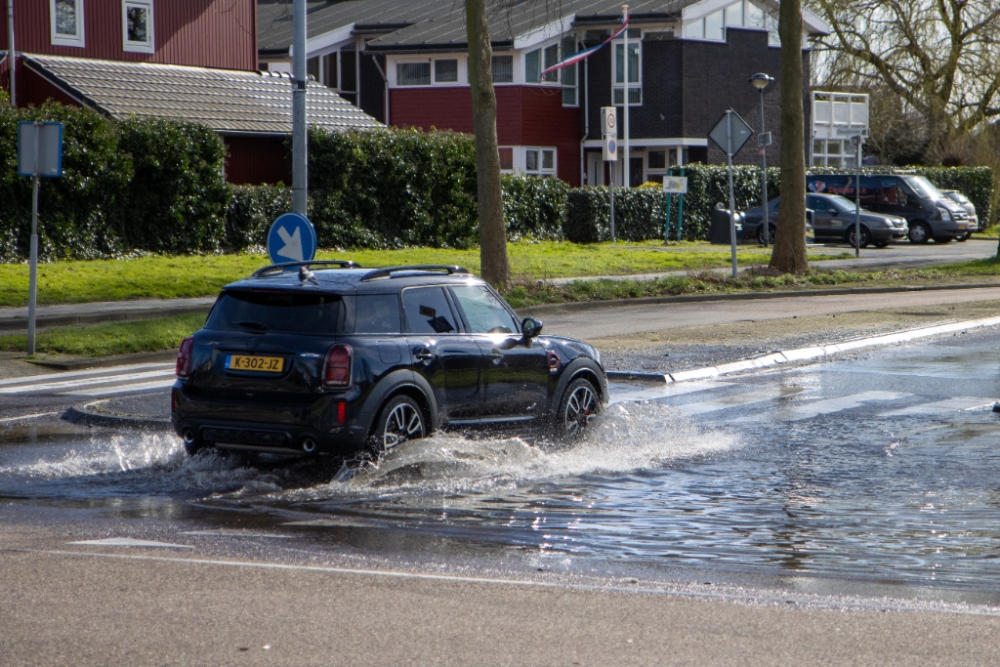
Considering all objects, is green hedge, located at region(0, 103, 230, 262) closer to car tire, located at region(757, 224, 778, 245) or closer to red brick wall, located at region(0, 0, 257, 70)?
red brick wall, located at region(0, 0, 257, 70)

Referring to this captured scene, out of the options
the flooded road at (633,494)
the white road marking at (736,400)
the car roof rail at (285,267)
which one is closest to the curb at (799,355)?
the white road marking at (736,400)

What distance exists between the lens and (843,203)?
142ft

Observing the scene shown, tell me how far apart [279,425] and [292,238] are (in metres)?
7.93

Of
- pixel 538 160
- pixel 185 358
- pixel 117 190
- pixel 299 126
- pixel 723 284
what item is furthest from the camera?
pixel 538 160

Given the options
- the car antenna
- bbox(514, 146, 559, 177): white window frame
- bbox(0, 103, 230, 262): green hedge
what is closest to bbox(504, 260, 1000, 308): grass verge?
bbox(0, 103, 230, 262): green hedge

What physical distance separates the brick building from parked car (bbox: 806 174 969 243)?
6593mm

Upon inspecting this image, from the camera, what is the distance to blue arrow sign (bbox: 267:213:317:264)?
1641 cm

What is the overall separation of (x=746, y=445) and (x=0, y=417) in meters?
6.52

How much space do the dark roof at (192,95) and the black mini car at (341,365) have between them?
2264 cm

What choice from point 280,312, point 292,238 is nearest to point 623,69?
point 292,238

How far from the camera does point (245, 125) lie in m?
35.6

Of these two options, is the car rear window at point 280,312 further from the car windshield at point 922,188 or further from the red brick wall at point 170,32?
the car windshield at point 922,188

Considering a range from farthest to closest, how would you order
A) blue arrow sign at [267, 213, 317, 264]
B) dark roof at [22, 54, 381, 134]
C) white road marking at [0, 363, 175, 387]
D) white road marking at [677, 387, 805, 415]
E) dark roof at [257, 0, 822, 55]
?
1. dark roof at [257, 0, 822, 55]
2. dark roof at [22, 54, 381, 134]
3. blue arrow sign at [267, 213, 317, 264]
4. white road marking at [0, 363, 175, 387]
5. white road marking at [677, 387, 805, 415]

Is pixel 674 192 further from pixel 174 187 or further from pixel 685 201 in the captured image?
pixel 174 187
